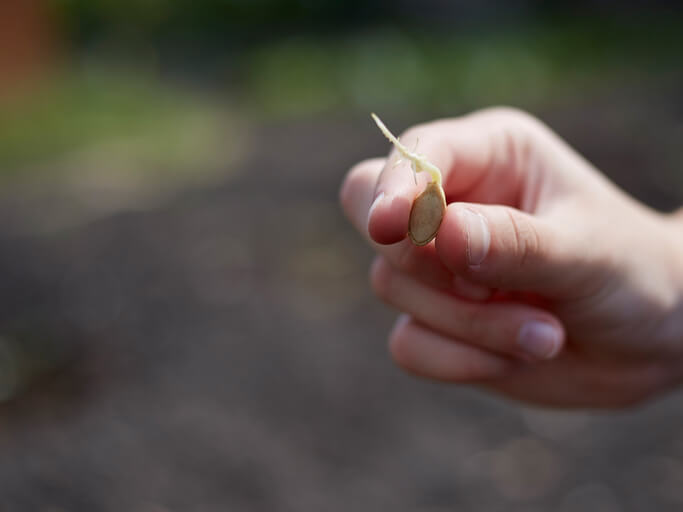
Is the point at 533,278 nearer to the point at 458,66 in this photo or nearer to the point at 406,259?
the point at 406,259

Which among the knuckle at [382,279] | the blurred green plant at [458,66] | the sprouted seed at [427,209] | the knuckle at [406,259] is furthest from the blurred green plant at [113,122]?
the sprouted seed at [427,209]

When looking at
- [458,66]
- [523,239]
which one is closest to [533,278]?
[523,239]

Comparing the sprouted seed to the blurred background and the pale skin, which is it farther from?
the blurred background

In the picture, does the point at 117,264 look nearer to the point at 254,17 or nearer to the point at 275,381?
the point at 275,381

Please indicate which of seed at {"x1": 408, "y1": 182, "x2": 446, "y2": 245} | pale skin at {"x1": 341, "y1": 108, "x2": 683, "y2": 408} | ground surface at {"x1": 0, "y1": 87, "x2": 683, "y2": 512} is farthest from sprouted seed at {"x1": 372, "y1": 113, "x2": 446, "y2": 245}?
ground surface at {"x1": 0, "y1": 87, "x2": 683, "y2": 512}

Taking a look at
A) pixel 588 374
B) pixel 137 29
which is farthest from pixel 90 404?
pixel 137 29

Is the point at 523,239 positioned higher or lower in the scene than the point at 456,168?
lower
